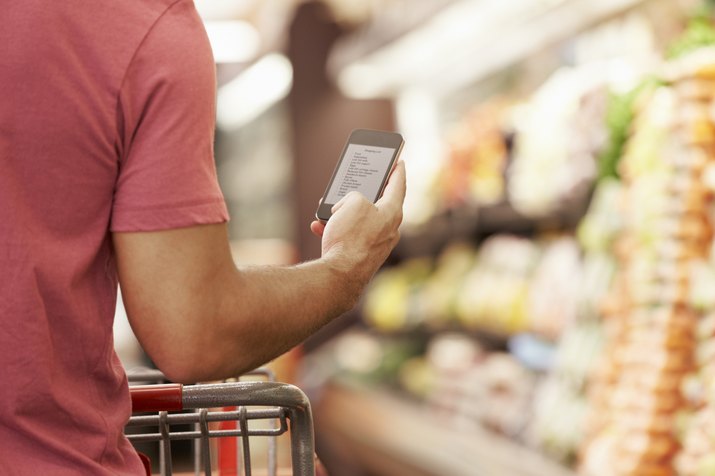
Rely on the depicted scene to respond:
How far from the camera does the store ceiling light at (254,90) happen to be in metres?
7.36

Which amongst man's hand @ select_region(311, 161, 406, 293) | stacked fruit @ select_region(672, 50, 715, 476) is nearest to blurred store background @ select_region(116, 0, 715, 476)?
stacked fruit @ select_region(672, 50, 715, 476)

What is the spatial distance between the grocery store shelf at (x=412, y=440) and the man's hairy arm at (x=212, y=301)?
7.13 ft

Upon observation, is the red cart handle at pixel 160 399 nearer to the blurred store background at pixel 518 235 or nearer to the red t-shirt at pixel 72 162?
the red t-shirt at pixel 72 162

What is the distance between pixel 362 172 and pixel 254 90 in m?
7.07

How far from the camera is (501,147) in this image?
434cm

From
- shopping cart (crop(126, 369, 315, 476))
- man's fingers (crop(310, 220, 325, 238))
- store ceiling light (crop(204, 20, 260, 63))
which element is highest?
store ceiling light (crop(204, 20, 260, 63))

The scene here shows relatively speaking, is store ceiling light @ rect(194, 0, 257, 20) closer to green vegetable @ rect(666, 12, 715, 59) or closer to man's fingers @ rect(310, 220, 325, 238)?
green vegetable @ rect(666, 12, 715, 59)

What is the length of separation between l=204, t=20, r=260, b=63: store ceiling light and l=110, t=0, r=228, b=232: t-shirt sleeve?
770 centimetres

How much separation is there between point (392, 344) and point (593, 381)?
7.58 ft

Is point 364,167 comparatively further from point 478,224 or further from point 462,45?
point 462,45

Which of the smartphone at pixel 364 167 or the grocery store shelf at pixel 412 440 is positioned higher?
the smartphone at pixel 364 167

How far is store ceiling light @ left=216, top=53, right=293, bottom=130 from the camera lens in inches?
290

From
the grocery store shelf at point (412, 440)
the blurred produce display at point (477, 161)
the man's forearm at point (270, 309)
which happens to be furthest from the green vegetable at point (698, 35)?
the man's forearm at point (270, 309)

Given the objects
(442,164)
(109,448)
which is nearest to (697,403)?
(109,448)
